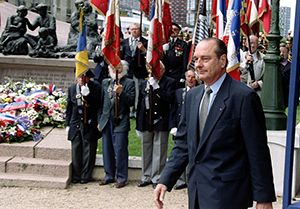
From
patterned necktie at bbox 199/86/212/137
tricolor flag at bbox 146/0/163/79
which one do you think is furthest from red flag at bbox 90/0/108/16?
patterned necktie at bbox 199/86/212/137

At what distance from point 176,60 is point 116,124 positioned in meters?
2.86

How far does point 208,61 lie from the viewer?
13.6 feet

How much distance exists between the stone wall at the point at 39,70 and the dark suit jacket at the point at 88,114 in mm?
5121

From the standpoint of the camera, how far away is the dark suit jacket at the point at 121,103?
909cm

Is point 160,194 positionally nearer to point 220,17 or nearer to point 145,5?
point 220,17

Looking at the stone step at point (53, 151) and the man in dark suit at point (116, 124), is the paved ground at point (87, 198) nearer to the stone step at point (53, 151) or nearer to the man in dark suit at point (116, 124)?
the man in dark suit at point (116, 124)

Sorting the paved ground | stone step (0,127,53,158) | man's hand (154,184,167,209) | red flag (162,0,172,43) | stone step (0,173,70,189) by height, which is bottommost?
the paved ground

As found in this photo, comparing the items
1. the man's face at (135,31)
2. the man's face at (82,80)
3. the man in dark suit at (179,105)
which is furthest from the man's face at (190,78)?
the man's face at (135,31)

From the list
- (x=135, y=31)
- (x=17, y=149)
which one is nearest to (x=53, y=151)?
(x=17, y=149)

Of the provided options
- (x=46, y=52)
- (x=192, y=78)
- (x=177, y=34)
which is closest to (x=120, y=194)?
(x=192, y=78)

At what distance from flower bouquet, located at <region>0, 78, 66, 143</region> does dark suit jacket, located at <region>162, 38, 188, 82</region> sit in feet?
7.35

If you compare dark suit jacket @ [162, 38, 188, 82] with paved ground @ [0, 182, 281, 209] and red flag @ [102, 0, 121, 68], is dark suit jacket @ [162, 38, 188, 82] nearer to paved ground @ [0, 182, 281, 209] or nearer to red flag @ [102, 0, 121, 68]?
red flag @ [102, 0, 121, 68]

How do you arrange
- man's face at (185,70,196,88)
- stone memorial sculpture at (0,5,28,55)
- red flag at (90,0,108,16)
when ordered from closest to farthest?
man's face at (185,70,196,88), red flag at (90,0,108,16), stone memorial sculpture at (0,5,28,55)

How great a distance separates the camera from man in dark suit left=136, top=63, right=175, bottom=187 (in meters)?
9.01
